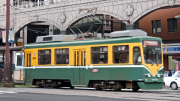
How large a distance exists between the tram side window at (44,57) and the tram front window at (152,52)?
647cm

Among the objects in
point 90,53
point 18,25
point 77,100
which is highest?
point 18,25

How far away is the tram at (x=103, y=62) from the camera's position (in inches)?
690

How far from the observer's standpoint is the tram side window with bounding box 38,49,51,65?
21344mm

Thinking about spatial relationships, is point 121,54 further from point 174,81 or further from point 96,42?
point 174,81

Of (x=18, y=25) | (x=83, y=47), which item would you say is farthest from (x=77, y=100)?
(x=18, y=25)

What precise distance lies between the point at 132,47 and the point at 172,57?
21.5m

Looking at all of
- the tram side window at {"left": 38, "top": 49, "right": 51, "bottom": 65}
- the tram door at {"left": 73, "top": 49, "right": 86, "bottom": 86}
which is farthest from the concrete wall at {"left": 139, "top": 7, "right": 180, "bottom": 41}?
the tram door at {"left": 73, "top": 49, "right": 86, "bottom": 86}

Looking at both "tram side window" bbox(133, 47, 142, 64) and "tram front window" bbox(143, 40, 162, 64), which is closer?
"tram side window" bbox(133, 47, 142, 64)

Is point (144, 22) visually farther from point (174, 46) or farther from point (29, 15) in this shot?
point (29, 15)

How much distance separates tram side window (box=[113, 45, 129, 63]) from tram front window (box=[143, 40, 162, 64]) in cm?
91

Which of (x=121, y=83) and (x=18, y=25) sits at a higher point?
(x=18, y=25)

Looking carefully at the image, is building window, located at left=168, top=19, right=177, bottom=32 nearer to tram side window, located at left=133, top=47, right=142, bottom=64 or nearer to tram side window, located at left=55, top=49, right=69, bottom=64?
tram side window, located at left=55, top=49, right=69, bottom=64

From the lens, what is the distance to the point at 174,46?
36.0 metres

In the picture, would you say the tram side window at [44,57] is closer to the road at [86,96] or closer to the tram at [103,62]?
Result: the tram at [103,62]
